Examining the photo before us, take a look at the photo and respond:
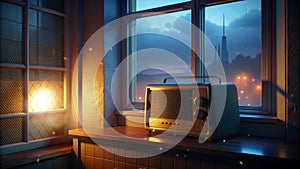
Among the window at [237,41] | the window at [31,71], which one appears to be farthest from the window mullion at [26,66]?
the window at [237,41]

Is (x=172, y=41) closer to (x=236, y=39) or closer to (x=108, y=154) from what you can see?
(x=236, y=39)

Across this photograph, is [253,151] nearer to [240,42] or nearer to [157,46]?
[240,42]

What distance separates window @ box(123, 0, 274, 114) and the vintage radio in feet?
0.65

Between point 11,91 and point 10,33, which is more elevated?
point 10,33

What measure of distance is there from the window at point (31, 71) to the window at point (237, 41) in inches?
29.3

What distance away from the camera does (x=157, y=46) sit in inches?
87.7

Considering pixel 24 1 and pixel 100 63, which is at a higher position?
pixel 24 1

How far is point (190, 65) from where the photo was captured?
2018 mm

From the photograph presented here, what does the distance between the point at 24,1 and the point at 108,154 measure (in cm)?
116

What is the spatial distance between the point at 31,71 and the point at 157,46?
3.09 feet

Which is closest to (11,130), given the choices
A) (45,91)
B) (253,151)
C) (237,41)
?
(45,91)

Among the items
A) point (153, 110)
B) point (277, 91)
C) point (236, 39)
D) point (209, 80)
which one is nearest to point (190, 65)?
point (209, 80)

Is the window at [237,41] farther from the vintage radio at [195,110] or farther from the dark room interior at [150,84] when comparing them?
the vintage radio at [195,110]

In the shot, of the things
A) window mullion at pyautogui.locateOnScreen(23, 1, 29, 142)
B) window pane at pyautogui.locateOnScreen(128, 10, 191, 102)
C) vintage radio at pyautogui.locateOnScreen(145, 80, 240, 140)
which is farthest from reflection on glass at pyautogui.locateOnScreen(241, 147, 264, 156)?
window mullion at pyautogui.locateOnScreen(23, 1, 29, 142)
